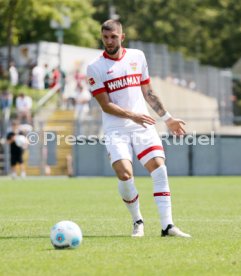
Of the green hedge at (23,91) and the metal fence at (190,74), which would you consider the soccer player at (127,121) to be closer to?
the metal fence at (190,74)

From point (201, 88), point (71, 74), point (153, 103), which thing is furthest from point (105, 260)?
point (201, 88)

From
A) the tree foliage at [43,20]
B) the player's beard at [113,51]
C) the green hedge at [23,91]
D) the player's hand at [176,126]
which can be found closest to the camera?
the player's beard at [113,51]

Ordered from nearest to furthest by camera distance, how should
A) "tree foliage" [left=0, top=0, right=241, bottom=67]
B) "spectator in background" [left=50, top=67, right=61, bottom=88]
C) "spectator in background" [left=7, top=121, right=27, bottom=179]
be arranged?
"spectator in background" [left=7, top=121, right=27, bottom=179] → "spectator in background" [left=50, top=67, right=61, bottom=88] → "tree foliage" [left=0, top=0, right=241, bottom=67]

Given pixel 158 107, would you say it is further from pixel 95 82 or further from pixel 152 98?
pixel 95 82

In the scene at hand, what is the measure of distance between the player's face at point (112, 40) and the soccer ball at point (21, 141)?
23032 millimetres

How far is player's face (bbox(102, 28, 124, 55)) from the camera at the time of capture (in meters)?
11.4

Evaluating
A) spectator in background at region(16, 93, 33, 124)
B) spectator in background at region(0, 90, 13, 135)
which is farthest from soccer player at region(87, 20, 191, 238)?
spectator in background at region(0, 90, 13, 135)

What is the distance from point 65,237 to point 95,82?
240cm

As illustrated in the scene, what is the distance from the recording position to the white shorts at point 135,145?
454 inches

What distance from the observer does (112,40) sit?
11461 mm

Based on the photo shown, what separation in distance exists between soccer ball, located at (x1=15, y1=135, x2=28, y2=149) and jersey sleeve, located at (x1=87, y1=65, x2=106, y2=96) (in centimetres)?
2288

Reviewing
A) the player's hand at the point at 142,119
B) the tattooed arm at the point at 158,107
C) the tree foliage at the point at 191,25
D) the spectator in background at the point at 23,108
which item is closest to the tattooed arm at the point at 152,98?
the tattooed arm at the point at 158,107

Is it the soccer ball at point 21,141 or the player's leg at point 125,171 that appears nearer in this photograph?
the player's leg at point 125,171

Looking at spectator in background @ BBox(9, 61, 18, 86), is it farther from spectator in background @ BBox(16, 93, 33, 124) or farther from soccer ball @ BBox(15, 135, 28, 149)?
soccer ball @ BBox(15, 135, 28, 149)
